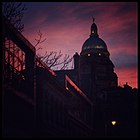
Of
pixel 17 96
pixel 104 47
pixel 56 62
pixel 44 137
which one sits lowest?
pixel 44 137

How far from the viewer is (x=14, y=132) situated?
2108 cm

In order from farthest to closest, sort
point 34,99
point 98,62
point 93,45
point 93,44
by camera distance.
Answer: point 93,44
point 93,45
point 98,62
point 34,99

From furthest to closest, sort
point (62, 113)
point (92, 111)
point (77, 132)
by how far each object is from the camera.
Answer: point (92, 111) → point (77, 132) → point (62, 113)

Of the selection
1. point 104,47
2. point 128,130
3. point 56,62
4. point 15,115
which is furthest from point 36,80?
point 104,47

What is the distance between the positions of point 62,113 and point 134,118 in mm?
36889

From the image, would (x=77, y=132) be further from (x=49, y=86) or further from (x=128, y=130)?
(x=128, y=130)

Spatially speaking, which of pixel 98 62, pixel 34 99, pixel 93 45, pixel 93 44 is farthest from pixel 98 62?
pixel 34 99

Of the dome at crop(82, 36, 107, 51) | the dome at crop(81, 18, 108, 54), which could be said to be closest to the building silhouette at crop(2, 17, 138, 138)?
the dome at crop(81, 18, 108, 54)

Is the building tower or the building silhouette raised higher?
the building tower

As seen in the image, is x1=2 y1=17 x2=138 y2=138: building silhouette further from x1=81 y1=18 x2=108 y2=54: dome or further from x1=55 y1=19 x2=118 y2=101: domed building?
x1=81 y1=18 x2=108 y2=54: dome

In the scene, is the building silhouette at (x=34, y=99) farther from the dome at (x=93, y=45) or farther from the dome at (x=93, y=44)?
the dome at (x=93, y=44)

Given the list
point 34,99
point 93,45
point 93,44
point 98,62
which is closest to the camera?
point 34,99

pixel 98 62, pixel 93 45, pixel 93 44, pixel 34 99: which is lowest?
pixel 34 99

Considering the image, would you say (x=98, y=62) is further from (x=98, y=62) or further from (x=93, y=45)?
(x=93, y=45)
